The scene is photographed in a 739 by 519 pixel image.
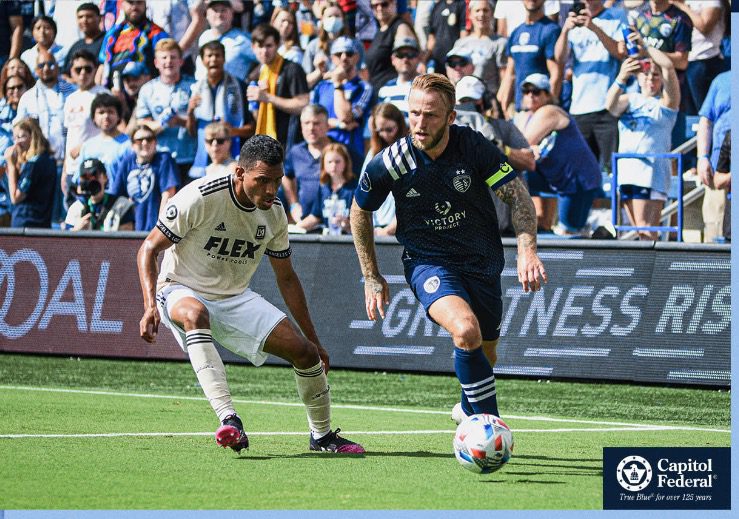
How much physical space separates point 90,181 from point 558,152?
19.8 ft

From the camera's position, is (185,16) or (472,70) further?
(185,16)

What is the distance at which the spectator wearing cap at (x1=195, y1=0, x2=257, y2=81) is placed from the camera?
18.0m

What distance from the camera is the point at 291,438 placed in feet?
31.9

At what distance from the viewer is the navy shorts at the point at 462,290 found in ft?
27.0

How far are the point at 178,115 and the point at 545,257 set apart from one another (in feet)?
21.1

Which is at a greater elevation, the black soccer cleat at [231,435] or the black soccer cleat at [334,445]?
the black soccer cleat at [231,435]

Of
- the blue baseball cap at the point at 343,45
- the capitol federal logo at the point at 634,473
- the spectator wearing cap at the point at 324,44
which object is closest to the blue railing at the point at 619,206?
the blue baseball cap at the point at 343,45

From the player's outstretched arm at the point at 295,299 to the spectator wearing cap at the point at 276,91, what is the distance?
8.12m

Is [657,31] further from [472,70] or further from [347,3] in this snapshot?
[347,3]

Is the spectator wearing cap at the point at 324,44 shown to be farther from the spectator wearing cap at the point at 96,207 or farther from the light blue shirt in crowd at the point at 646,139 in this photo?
the light blue shirt in crowd at the point at 646,139

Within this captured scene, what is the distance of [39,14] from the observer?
20859 mm

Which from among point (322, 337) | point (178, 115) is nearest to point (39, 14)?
point (178, 115)

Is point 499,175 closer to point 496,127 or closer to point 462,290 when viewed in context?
point 462,290

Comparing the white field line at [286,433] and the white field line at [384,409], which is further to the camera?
the white field line at [384,409]
